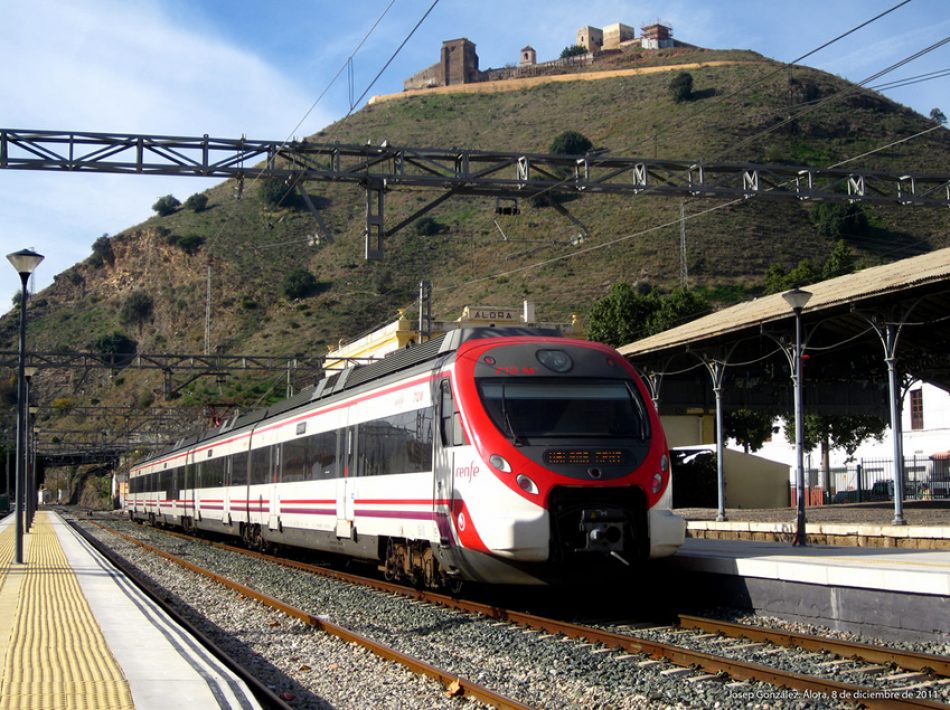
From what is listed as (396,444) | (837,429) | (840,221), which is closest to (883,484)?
(837,429)

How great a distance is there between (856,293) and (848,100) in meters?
90.2

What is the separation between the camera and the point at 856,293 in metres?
19.8

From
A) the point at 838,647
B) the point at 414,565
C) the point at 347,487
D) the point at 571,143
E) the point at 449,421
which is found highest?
the point at 571,143

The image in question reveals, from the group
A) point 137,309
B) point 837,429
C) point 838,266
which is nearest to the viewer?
point 837,429

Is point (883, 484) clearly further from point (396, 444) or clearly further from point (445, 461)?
point (445, 461)

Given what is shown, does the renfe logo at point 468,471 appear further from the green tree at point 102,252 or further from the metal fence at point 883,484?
the green tree at point 102,252

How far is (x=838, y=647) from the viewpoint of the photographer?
9.46m

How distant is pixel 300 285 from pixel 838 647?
278 ft

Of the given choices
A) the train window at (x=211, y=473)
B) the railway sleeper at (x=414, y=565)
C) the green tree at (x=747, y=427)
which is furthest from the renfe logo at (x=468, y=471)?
the green tree at (x=747, y=427)

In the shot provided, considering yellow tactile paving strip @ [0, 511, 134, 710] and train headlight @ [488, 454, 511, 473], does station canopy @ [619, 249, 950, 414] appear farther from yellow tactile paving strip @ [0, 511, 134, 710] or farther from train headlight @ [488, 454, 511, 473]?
yellow tactile paving strip @ [0, 511, 134, 710]

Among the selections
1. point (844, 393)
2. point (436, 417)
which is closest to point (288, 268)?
point (844, 393)

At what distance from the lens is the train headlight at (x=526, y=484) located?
11.8 metres

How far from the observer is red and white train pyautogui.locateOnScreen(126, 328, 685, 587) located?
1191cm

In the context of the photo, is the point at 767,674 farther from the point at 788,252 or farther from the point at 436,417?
the point at 788,252
